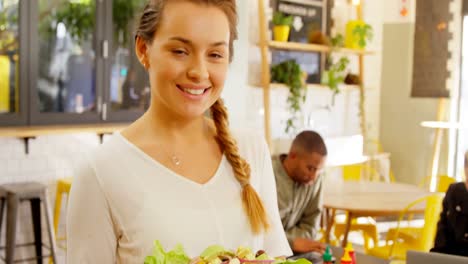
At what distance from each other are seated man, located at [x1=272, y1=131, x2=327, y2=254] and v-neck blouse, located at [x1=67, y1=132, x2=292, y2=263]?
206cm

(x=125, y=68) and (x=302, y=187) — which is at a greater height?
(x=125, y=68)

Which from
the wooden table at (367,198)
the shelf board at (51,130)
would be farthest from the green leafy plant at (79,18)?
the wooden table at (367,198)

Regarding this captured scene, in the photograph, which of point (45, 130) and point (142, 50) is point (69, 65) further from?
point (142, 50)

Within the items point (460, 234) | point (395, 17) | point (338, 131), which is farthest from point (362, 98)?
point (460, 234)

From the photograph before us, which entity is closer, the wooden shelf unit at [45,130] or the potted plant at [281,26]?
the wooden shelf unit at [45,130]

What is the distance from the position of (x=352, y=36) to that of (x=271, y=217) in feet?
17.1

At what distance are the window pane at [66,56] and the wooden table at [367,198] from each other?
206 cm

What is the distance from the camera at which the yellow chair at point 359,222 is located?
15.5 feet

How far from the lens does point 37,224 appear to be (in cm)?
451

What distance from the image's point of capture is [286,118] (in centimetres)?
603

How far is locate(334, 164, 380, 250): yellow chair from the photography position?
4738mm

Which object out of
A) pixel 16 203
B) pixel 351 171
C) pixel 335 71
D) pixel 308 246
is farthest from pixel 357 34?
pixel 308 246

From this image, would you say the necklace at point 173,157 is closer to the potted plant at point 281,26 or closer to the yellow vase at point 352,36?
the potted plant at point 281,26

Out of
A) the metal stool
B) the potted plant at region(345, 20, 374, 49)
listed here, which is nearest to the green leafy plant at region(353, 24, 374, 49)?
the potted plant at region(345, 20, 374, 49)
